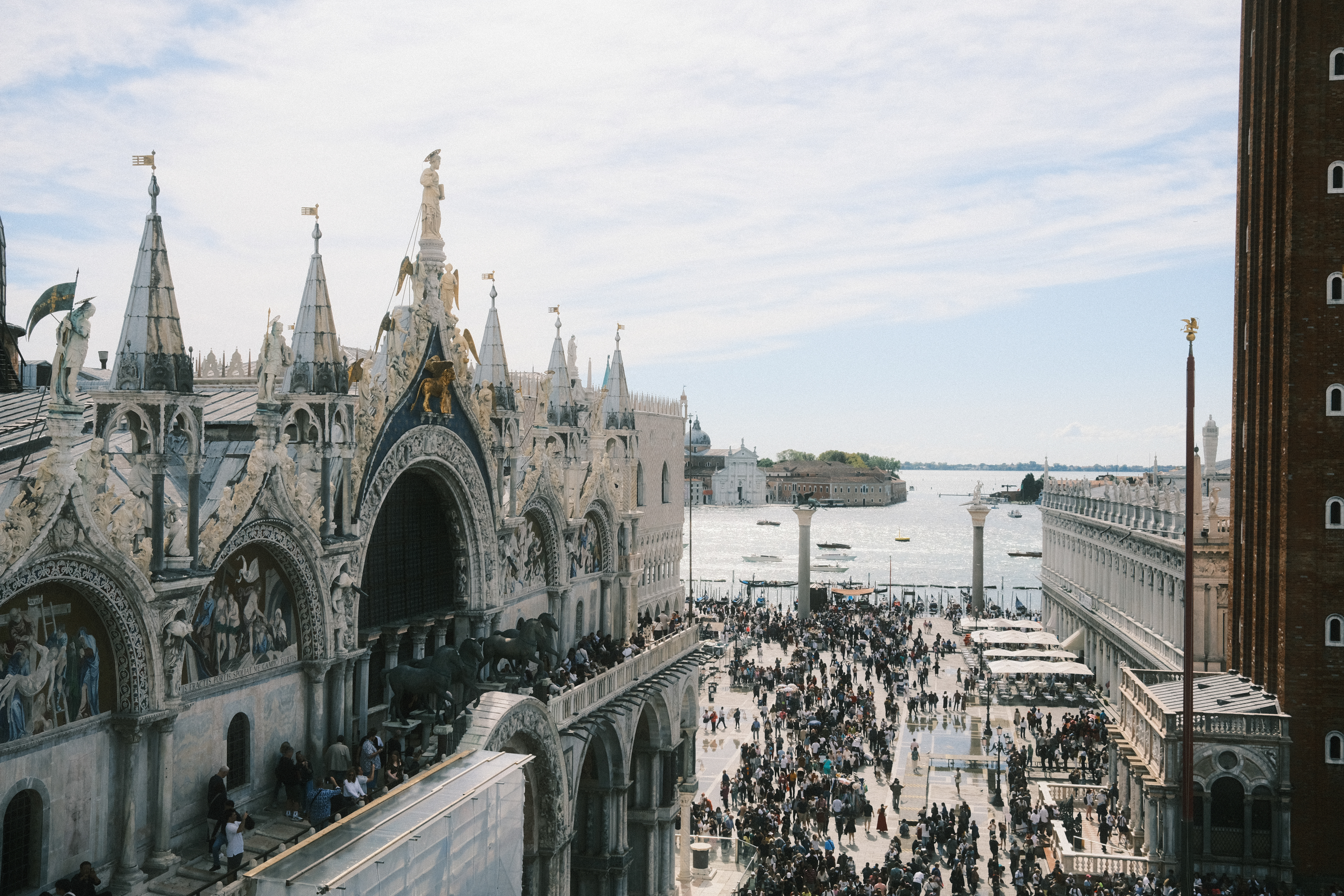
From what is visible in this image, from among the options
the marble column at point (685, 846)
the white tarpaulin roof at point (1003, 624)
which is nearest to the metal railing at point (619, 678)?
the marble column at point (685, 846)

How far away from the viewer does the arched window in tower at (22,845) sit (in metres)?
14.6

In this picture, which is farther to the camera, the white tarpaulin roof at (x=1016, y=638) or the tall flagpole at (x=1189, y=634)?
the white tarpaulin roof at (x=1016, y=638)

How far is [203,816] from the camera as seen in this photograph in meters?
18.0

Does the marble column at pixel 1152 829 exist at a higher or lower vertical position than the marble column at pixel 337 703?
lower

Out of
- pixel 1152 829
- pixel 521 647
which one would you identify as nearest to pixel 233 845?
pixel 521 647

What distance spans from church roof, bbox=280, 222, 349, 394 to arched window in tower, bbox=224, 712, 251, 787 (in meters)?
5.71

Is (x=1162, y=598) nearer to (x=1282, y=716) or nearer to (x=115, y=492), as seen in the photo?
(x=1282, y=716)

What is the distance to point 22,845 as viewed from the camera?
14805mm

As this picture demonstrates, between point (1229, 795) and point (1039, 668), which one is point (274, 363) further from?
point (1039, 668)

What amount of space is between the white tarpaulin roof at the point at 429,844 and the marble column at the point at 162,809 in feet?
5.84

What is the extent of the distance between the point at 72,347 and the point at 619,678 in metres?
19.2

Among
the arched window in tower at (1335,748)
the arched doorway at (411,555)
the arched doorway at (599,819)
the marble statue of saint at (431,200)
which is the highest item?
the marble statue of saint at (431,200)

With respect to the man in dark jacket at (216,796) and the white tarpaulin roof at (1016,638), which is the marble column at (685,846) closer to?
the man in dark jacket at (216,796)

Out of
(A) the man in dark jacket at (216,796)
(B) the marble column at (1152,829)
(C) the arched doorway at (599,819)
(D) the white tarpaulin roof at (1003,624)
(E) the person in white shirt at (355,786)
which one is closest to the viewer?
(A) the man in dark jacket at (216,796)
